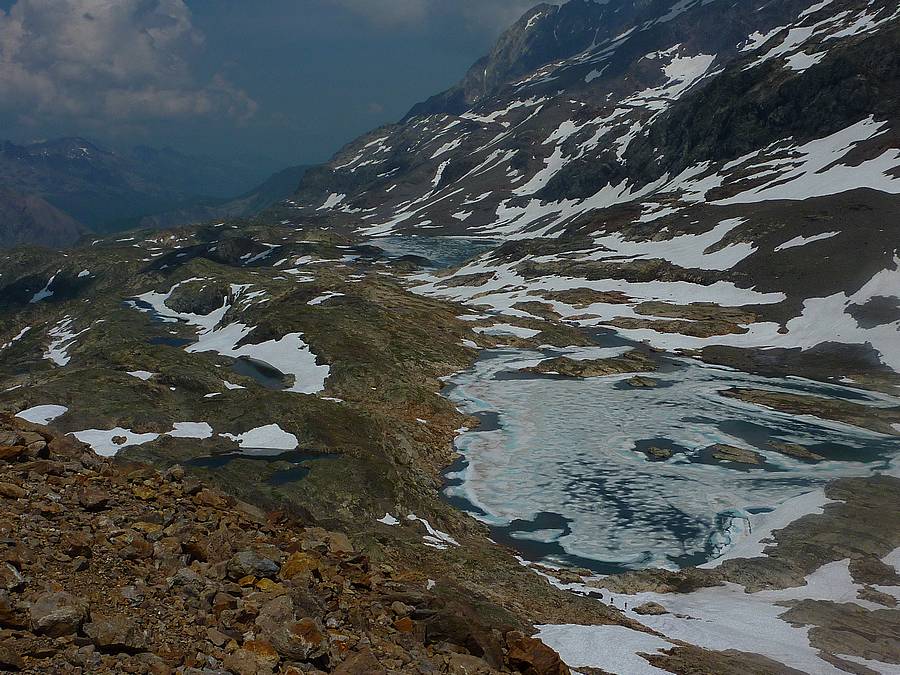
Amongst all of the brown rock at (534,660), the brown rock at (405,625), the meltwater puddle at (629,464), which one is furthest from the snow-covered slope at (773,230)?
the brown rock at (405,625)

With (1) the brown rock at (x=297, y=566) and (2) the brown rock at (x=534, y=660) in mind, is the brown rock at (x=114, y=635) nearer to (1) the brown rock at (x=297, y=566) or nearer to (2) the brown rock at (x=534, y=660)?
(1) the brown rock at (x=297, y=566)

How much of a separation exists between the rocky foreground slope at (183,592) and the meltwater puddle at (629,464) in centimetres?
2114

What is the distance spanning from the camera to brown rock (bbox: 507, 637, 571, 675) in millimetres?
13625

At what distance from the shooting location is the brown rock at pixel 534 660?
44.7ft

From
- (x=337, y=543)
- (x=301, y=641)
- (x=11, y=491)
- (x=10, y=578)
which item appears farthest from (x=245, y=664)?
(x=337, y=543)

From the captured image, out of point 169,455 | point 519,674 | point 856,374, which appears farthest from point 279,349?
point 856,374

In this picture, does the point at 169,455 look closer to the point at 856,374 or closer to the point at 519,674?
the point at 519,674

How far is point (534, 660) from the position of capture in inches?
538

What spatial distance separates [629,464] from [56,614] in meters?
43.9

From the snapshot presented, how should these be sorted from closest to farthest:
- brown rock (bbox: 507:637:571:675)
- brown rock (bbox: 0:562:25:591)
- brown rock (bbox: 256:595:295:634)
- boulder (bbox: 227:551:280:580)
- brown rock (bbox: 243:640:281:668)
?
1. brown rock (bbox: 0:562:25:591)
2. brown rock (bbox: 243:640:281:668)
3. brown rock (bbox: 256:595:295:634)
4. boulder (bbox: 227:551:280:580)
5. brown rock (bbox: 507:637:571:675)

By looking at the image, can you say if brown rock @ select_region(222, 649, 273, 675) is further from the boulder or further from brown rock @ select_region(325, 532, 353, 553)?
brown rock @ select_region(325, 532, 353, 553)

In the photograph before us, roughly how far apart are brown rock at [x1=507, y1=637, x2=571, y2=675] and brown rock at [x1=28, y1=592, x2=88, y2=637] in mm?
8891

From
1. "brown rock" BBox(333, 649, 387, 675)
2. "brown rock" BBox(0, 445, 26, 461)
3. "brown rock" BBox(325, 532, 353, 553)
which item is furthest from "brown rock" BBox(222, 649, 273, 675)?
"brown rock" BBox(0, 445, 26, 461)

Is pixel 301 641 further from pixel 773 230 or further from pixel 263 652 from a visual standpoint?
pixel 773 230
